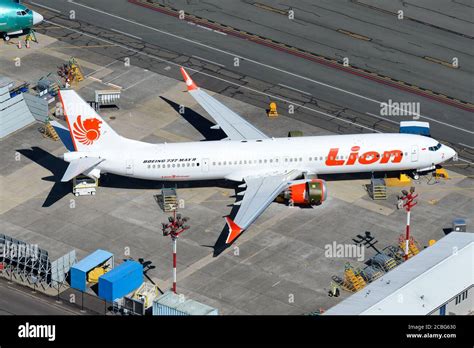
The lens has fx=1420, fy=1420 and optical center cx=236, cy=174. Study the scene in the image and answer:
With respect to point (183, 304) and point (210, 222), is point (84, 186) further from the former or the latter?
point (183, 304)

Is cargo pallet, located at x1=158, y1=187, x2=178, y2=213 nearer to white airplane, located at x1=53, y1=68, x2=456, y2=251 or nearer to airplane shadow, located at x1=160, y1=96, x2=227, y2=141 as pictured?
white airplane, located at x1=53, y1=68, x2=456, y2=251

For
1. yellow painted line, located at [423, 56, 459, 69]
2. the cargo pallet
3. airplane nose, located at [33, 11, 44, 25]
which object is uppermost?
airplane nose, located at [33, 11, 44, 25]

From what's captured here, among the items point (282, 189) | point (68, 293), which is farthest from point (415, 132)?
point (68, 293)

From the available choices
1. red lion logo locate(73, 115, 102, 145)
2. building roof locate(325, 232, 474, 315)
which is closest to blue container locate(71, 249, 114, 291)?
red lion logo locate(73, 115, 102, 145)

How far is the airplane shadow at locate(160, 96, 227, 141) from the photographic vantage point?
15075cm

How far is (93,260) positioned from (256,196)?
17351 millimetres

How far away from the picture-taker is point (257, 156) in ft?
454

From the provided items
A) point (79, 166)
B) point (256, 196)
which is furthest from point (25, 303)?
point (256, 196)

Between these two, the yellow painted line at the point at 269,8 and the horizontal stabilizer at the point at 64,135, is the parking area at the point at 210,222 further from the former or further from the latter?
the yellow painted line at the point at 269,8

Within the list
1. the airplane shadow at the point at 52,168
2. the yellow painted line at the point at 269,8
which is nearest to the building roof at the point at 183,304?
the airplane shadow at the point at 52,168

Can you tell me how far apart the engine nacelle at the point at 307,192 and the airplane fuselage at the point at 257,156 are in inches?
95.9

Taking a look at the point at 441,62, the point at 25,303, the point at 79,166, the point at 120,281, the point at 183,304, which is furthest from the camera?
the point at 441,62

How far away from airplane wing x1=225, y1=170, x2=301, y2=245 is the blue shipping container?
28.6ft

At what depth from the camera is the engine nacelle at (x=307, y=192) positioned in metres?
136
